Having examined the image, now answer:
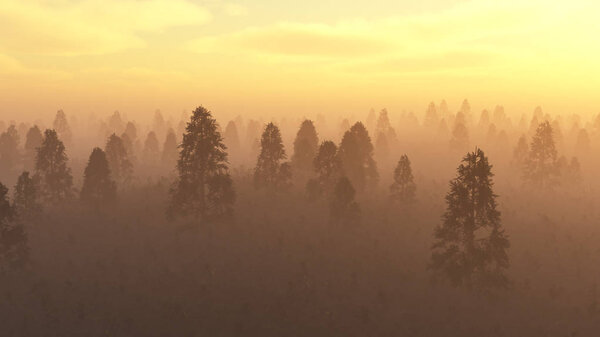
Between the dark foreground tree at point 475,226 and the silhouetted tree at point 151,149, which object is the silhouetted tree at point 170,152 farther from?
the dark foreground tree at point 475,226

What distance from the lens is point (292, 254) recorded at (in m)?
36.5

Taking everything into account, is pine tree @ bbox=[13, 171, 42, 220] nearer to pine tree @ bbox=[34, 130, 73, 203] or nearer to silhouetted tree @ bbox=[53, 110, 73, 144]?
pine tree @ bbox=[34, 130, 73, 203]

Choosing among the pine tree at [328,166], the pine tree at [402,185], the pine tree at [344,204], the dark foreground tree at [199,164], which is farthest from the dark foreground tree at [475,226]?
the pine tree at [402,185]

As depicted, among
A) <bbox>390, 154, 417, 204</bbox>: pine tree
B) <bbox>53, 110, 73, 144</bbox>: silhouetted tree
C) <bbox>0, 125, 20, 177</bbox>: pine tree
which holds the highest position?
<bbox>53, 110, 73, 144</bbox>: silhouetted tree

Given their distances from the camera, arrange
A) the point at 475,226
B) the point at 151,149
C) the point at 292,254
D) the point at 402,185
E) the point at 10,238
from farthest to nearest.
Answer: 1. the point at 151,149
2. the point at 402,185
3. the point at 292,254
4. the point at 10,238
5. the point at 475,226

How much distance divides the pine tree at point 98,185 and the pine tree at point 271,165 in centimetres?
1569

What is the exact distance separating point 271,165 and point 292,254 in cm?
1732

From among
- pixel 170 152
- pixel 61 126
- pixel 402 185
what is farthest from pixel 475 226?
pixel 61 126

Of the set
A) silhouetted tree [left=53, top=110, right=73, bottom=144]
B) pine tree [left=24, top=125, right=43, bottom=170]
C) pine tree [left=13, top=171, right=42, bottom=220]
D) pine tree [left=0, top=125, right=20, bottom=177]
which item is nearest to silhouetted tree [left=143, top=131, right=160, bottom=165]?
pine tree [left=24, top=125, right=43, bottom=170]

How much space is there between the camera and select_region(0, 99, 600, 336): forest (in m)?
28.0

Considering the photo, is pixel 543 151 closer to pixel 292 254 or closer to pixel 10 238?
pixel 292 254

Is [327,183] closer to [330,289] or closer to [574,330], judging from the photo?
[330,289]

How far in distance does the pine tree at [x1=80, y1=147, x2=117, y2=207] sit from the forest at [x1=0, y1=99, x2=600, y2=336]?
146mm

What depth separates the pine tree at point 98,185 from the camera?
47.1 m
